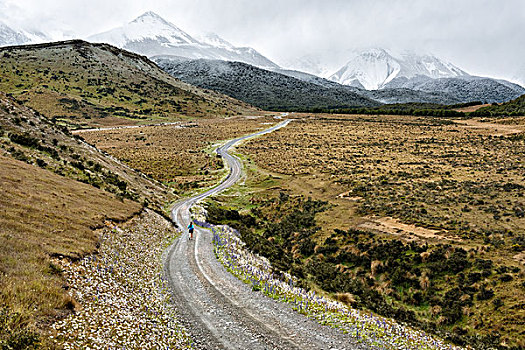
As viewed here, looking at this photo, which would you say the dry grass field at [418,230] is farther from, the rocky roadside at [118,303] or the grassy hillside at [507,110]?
the grassy hillside at [507,110]

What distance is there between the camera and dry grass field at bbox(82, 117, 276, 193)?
5854 centimetres

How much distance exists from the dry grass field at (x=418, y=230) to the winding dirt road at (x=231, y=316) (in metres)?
5.79

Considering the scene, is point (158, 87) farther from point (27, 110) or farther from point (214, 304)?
point (214, 304)

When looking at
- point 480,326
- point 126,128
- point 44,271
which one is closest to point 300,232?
point 480,326

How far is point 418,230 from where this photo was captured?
85.5 ft

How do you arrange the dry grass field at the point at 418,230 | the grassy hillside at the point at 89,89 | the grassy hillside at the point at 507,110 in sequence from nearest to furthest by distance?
the dry grass field at the point at 418,230 → the grassy hillside at the point at 507,110 → the grassy hillside at the point at 89,89

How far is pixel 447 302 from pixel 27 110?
147 ft

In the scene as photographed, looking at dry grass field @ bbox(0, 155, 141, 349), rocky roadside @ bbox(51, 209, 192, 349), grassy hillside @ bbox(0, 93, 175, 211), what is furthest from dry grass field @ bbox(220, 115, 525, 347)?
grassy hillside @ bbox(0, 93, 175, 211)

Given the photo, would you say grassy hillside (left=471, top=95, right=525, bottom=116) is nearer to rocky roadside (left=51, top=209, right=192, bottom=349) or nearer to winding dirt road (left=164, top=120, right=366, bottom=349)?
winding dirt road (left=164, top=120, right=366, bottom=349)

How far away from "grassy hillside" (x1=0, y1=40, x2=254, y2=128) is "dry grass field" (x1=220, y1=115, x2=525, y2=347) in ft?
338

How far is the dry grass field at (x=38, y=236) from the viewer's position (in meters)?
7.81

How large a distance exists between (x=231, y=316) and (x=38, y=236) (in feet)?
29.6

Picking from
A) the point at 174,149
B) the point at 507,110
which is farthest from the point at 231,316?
the point at 507,110

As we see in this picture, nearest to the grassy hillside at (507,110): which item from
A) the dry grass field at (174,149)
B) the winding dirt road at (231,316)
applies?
the dry grass field at (174,149)
